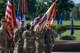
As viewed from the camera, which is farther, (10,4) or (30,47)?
(10,4)

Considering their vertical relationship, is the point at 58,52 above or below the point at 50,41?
below

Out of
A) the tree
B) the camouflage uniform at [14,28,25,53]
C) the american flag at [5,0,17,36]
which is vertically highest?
the american flag at [5,0,17,36]

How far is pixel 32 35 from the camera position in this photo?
35.7ft

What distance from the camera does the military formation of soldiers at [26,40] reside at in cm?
1091

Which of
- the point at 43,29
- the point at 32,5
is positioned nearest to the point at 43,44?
the point at 43,29

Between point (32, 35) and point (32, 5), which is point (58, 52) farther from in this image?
point (32, 5)

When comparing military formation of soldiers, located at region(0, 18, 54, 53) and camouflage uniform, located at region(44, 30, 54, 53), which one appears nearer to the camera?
military formation of soldiers, located at region(0, 18, 54, 53)

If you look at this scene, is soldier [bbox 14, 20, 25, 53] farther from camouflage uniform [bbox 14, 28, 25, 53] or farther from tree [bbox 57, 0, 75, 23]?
tree [bbox 57, 0, 75, 23]

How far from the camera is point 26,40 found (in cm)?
1095

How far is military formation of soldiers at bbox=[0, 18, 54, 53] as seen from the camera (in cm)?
1091

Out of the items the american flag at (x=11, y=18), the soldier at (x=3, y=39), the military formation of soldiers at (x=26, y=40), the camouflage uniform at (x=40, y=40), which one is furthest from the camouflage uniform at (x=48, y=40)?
the soldier at (x=3, y=39)

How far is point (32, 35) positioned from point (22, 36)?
458 millimetres

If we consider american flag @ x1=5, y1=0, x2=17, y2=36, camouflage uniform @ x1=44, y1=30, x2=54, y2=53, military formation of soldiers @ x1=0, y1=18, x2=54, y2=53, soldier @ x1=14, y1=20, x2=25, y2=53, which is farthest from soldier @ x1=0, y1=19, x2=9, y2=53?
camouflage uniform @ x1=44, y1=30, x2=54, y2=53

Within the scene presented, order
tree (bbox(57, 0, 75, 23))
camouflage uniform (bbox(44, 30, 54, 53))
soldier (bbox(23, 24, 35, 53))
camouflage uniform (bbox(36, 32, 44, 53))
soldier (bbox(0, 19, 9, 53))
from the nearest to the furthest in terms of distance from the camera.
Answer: soldier (bbox(23, 24, 35, 53)), soldier (bbox(0, 19, 9, 53)), camouflage uniform (bbox(36, 32, 44, 53)), camouflage uniform (bbox(44, 30, 54, 53)), tree (bbox(57, 0, 75, 23))
